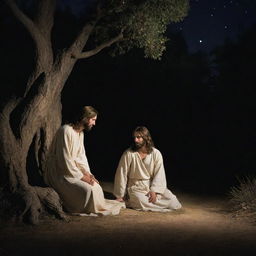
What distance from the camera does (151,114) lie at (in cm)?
1816

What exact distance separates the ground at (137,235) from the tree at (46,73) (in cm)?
72

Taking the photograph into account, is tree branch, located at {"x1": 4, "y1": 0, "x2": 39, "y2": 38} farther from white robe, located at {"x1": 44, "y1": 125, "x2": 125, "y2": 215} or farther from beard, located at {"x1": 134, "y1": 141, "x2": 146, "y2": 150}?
beard, located at {"x1": 134, "y1": 141, "x2": 146, "y2": 150}

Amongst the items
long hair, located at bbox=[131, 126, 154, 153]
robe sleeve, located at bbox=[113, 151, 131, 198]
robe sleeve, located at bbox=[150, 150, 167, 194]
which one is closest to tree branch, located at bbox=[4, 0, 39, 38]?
long hair, located at bbox=[131, 126, 154, 153]

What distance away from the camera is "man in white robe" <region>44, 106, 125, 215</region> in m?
8.31

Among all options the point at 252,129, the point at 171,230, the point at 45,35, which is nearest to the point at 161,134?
the point at 252,129

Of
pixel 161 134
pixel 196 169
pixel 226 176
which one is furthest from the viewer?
pixel 161 134

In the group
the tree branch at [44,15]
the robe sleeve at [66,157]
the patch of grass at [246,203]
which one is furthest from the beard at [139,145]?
the tree branch at [44,15]

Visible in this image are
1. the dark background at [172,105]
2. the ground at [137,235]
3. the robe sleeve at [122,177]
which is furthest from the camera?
the dark background at [172,105]

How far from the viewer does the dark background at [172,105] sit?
16828mm

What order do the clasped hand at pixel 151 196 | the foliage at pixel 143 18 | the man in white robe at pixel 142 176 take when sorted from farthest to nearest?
the foliage at pixel 143 18, the man in white robe at pixel 142 176, the clasped hand at pixel 151 196

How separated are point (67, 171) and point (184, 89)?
11.0 m

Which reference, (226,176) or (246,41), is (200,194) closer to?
(226,176)

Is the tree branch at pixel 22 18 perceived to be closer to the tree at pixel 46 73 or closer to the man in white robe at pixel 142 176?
the tree at pixel 46 73

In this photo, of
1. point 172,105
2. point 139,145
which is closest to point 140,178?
point 139,145
